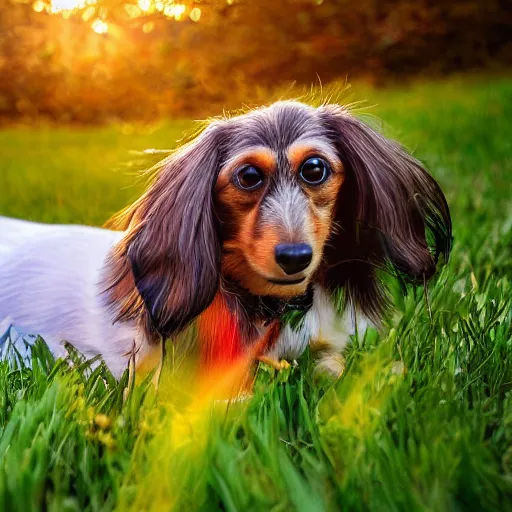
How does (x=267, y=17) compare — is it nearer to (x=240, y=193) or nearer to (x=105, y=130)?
(x=105, y=130)

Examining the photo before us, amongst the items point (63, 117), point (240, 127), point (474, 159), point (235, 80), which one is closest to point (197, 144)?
point (240, 127)

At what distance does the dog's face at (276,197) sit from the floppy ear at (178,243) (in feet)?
0.14

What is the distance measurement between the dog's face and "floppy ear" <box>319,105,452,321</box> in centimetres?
7

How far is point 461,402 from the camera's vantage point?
1.69m

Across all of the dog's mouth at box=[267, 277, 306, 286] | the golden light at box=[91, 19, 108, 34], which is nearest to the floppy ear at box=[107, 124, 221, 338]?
the dog's mouth at box=[267, 277, 306, 286]

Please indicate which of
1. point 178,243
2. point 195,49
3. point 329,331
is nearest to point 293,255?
point 178,243

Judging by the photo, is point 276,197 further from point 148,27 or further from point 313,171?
point 148,27

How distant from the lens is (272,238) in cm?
170

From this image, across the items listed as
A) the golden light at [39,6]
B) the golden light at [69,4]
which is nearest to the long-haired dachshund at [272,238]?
the golden light at [69,4]

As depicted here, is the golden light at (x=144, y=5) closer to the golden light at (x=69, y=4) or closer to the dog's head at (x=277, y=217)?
the golden light at (x=69, y=4)

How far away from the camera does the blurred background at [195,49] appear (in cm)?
285

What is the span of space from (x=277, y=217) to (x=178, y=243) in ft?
0.99

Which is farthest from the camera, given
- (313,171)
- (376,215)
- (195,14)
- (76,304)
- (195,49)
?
(195,49)

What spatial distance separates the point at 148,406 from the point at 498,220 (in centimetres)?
239
